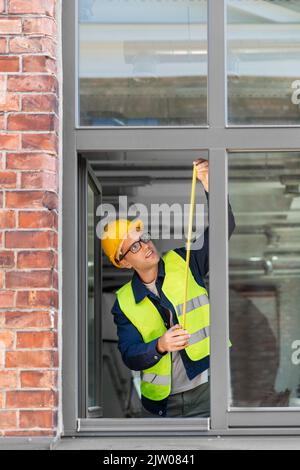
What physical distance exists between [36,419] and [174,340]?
0.74 metres

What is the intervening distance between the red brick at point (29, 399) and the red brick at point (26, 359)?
0.33 ft

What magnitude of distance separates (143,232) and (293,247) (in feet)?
3.50

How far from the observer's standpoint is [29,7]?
4227mm

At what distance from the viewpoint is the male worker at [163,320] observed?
178 inches

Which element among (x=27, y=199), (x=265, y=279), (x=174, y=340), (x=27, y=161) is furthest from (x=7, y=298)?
(x=265, y=279)

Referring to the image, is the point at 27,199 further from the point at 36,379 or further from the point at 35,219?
the point at 36,379

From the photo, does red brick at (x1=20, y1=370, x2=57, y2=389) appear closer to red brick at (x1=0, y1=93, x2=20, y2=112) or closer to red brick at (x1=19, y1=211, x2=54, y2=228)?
red brick at (x1=19, y1=211, x2=54, y2=228)

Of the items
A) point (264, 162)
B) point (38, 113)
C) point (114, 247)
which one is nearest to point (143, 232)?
point (114, 247)

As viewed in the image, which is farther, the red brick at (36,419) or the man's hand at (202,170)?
the man's hand at (202,170)

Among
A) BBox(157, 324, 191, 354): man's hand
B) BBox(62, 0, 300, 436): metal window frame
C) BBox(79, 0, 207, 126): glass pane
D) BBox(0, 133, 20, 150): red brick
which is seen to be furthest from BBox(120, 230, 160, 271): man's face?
BBox(0, 133, 20, 150): red brick

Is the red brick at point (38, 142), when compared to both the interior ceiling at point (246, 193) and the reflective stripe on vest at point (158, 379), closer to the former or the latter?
the interior ceiling at point (246, 193)

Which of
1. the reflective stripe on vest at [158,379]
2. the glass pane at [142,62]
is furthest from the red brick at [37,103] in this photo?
the reflective stripe on vest at [158,379]

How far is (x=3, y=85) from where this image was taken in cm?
419

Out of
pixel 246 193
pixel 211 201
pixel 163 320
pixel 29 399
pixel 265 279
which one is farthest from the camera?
pixel 265 279
